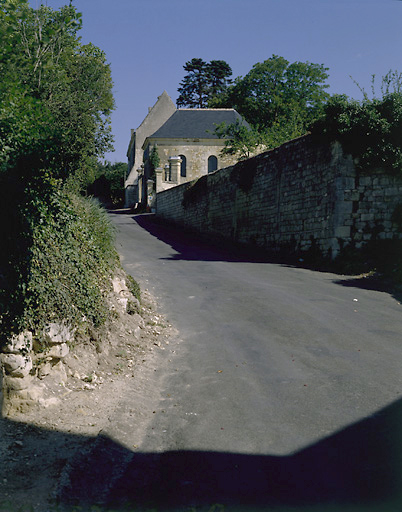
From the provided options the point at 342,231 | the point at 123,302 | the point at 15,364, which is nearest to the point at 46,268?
the point at 15,364

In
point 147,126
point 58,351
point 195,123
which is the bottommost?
point 58,351

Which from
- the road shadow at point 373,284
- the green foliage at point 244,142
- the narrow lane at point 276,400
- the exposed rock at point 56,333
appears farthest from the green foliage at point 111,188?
the exposed rock at point 56,333

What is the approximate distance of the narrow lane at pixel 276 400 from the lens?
158 inches

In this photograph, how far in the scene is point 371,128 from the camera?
1423 cm

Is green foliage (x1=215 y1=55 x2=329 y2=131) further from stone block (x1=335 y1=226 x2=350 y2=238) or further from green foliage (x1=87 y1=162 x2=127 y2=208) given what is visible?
stone block (x1=335 y1=226 x2=350 y2=238)

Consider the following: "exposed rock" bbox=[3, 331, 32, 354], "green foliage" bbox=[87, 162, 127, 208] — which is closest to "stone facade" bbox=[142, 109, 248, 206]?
"green foliage" bbox=[87, 162, 127, 208]

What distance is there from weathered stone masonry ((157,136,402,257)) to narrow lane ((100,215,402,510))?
4.14 metres

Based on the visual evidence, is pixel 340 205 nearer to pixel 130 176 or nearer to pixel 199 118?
pixel 199 118

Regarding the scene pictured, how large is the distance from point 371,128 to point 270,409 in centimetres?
1132

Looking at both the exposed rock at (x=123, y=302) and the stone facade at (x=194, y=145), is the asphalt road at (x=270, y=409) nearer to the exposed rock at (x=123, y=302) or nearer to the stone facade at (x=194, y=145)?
the exposed rock at (x=123, y=302)

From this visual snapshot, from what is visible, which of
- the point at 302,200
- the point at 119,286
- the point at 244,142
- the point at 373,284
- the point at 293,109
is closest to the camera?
the point at 119,286

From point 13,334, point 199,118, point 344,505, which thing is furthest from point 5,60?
point 199,118

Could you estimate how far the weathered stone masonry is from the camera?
1480 centimetres

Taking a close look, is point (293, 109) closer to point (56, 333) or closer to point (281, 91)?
point (281, 91)
